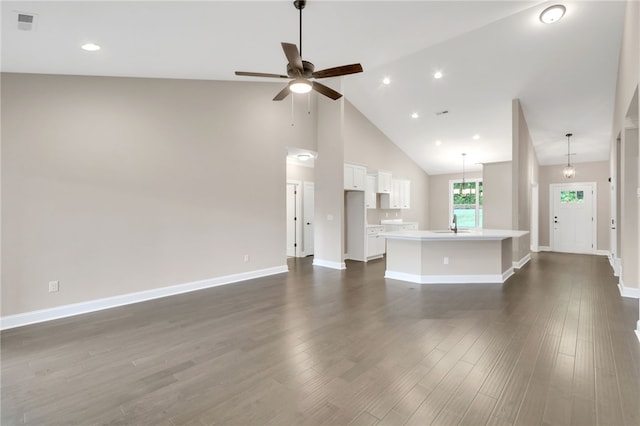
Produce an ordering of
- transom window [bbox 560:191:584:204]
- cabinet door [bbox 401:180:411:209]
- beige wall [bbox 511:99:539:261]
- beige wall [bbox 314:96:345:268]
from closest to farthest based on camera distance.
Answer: beige wall [bbox 511:99:539:261]
beige wall [bbox 314:96:345:268]
transom window [bbox 560:191:584:204]
cabinet door [bbox 401:180:411:209]

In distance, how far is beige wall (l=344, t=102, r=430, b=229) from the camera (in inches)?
278

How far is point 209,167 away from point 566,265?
775cm

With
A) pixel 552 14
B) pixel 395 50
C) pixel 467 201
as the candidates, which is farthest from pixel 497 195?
pixel 395 50

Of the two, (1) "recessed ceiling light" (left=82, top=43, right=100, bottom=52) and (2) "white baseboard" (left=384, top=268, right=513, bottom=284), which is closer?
(1) "recessed ceiling light" (left=82, top=43, right=100, bottom=52)

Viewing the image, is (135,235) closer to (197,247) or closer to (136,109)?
(197,247)

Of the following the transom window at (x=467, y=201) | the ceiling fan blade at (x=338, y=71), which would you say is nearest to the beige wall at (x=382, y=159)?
the transom window at (x=467, y=201)

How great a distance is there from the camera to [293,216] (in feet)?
26.3

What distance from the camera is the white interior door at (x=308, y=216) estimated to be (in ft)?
26.6

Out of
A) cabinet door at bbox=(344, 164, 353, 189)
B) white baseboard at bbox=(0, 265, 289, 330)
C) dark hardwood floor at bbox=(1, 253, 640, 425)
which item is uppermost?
cabinet door at bbox=(344, 164, 353, 189)

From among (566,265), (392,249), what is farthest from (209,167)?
(566,265)

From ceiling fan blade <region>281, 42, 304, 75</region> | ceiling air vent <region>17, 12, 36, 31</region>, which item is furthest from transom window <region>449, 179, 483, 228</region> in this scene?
ceiling air vent <region>17, 12, 36, 31</region>

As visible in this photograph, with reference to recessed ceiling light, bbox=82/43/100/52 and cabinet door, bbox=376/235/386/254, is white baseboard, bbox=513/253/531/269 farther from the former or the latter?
recessed ceiling light, bbox=82/43/100/52

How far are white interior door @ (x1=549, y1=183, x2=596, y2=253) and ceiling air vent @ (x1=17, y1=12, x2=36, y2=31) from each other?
11.7m

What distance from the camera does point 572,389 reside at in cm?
202
